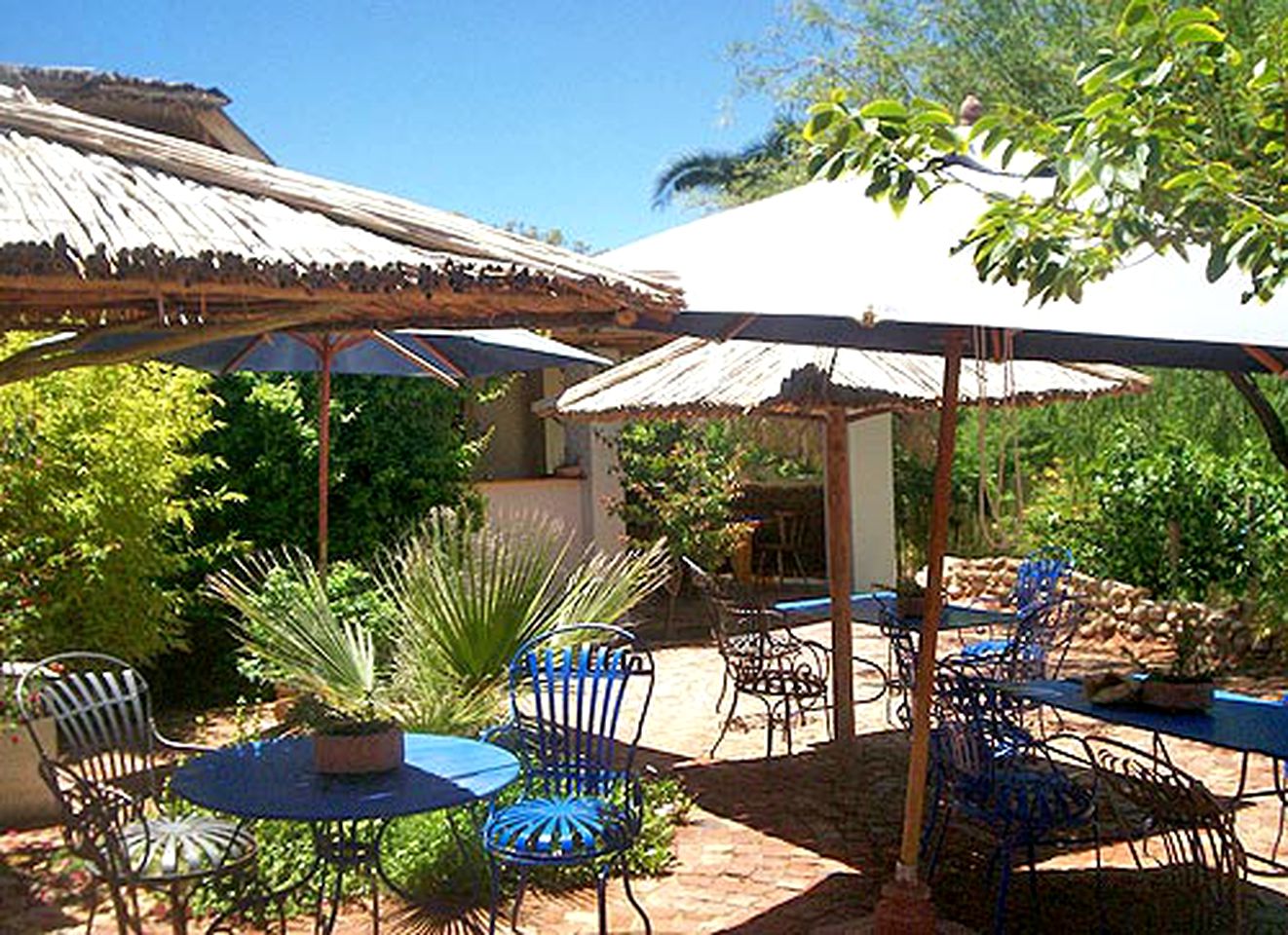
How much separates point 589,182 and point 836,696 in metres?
21.3

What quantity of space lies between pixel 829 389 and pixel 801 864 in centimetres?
240

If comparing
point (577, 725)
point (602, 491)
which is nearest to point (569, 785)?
point (577, 725)

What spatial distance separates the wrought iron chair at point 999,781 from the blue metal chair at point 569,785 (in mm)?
1076

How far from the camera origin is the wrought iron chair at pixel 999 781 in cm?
446

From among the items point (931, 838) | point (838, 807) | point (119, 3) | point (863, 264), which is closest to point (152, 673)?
point (838, 807)

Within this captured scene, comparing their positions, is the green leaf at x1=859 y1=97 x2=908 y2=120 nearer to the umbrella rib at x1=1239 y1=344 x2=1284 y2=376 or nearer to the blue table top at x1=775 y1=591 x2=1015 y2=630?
the umbrella rib at x1=1239 y1=344 x2=1284 y2=376

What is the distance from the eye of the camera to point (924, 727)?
430cm

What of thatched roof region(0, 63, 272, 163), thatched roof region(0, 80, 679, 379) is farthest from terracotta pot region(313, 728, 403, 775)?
thatched roof region(0, 63, 272, 163)

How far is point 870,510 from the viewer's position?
14.4 meters

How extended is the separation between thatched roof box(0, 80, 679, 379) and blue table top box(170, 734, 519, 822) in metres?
1.40

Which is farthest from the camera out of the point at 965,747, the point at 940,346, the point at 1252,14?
the point at 1252,14

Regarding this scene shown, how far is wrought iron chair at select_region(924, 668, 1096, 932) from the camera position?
4457 mm

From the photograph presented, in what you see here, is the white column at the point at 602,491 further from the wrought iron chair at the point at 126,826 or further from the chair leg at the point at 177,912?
the chair leg at the point at 177,912

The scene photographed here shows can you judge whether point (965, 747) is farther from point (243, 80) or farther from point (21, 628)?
point (243, 80)
